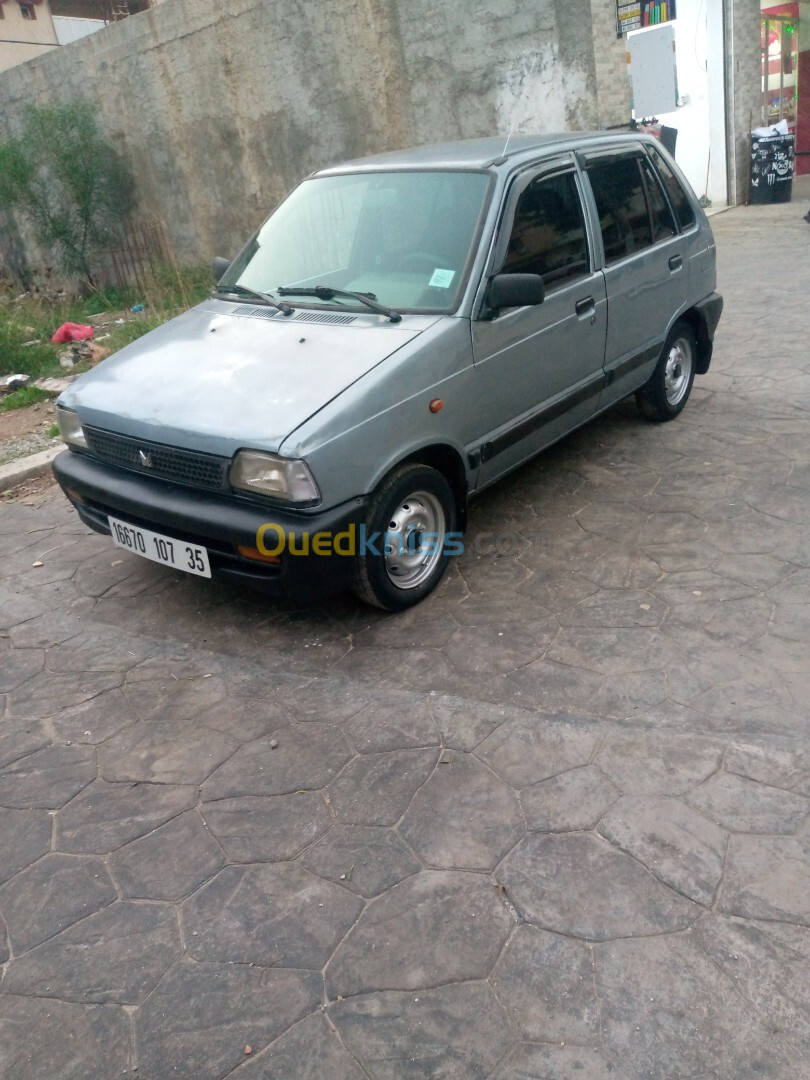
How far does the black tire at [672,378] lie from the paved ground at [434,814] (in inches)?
43.5

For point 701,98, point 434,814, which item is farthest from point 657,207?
point 701,98

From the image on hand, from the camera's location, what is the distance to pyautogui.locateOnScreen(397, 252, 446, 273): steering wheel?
394 cm

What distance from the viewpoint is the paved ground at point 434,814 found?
2.15 meters

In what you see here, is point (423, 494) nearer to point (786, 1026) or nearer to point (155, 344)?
point (155, 344)

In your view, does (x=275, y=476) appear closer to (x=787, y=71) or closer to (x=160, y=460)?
(x=160, y=460)

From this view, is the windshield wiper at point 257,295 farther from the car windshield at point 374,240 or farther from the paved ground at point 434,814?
the paved ground at point 434,814

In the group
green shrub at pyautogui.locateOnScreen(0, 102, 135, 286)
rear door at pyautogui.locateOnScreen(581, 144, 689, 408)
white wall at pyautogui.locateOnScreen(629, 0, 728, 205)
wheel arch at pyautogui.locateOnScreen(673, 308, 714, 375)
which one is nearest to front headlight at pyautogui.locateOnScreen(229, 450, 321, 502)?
rear door at pyautogui.locateOnScreen(581, 144, 689, 408)

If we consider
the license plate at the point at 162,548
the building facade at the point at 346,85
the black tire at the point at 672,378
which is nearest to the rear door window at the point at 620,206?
the black tire at the point at 672,378

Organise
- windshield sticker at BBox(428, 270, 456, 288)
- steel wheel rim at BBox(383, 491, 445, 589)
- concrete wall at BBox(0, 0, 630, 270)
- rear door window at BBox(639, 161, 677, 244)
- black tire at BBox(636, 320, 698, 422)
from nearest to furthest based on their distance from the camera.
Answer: steel wheel rim at BBox(383, 491, 445, 589) < windshield sticker at BBox(428, 270, 456, 288) < rear door window at BBox(639, 161, 677, 244) < black tire at BBox(636, 320, 698, 422) < concrete wall at BBox(0, 0, 630, 270)

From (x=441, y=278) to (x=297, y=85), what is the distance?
7.52 metres

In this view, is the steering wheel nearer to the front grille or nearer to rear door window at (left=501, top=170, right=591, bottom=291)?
rear door window at (left=501, top=170, right=591, bottom=291)

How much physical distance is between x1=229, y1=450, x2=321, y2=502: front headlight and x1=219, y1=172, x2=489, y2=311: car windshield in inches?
43.2

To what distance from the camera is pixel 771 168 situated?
1340cm

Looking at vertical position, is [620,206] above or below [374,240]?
below
